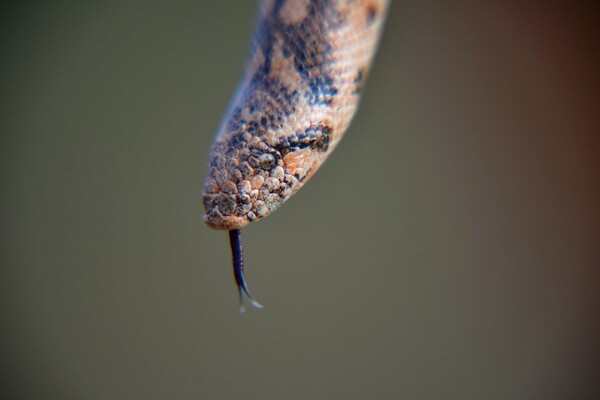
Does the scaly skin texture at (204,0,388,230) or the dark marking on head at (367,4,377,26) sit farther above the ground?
the dark marking on head at (367,4,377,26)

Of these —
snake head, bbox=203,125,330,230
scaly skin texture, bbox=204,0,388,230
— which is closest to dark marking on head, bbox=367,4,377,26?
scaly skin texture, bbox=204,0,388,230

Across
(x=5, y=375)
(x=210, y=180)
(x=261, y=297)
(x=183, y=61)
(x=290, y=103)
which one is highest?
(x=183, y=61)

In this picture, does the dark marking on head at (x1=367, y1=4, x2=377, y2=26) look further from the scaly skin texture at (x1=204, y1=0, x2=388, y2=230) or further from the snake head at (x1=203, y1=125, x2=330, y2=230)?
the snake head at (x1=203, y1=125, x2=330, y2=230)

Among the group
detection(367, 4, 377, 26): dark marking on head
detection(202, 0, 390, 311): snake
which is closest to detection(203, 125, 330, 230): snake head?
detection(202, 0, 390, 311): snake

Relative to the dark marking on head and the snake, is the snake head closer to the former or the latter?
the snake

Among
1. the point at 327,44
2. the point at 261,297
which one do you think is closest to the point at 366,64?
the point at 327,44

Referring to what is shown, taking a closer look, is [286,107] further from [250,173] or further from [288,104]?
[250,173]

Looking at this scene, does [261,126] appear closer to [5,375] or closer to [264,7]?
[264,7]
